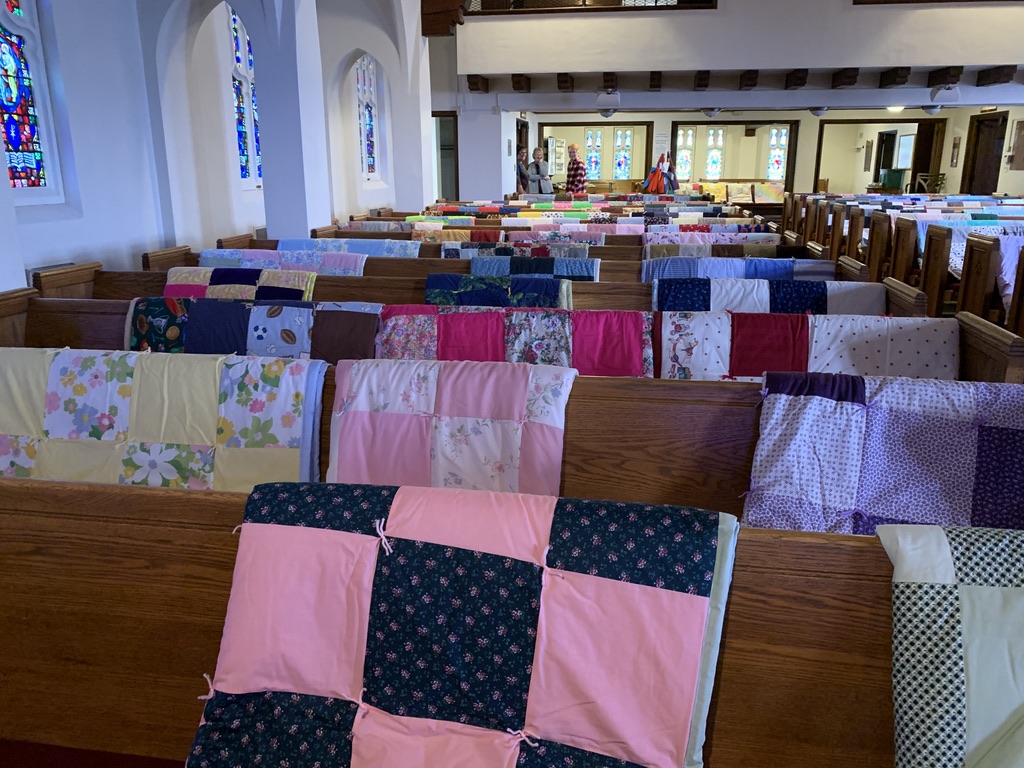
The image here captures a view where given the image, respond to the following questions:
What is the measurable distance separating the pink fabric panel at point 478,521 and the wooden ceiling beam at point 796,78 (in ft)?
32.5

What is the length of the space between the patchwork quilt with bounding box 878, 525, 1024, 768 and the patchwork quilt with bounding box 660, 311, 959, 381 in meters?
1.51

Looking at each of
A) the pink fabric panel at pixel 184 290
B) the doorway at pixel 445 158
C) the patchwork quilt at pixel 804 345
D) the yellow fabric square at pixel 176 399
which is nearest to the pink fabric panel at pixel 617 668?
the yellow fabric square at pixel 176 399

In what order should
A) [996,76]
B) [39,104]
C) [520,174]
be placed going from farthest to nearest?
[520,174]
[996,76]
[39,104]

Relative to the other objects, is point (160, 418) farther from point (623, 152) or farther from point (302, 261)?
point (623, 152)

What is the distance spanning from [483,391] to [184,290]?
216 centimetres

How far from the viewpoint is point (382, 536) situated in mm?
1179

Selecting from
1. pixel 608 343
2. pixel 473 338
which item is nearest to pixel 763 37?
pixel 608 343

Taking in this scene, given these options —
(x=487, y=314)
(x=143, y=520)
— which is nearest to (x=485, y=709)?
(x=143, y=520)

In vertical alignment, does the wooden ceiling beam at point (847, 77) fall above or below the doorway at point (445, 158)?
above

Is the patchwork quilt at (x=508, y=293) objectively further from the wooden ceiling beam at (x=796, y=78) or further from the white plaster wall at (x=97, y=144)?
the wooden ceiling beam at (x=796, y=78)

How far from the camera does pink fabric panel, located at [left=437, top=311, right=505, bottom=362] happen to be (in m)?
2.72

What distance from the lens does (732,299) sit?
3.13m

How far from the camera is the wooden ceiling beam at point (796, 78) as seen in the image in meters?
9.56

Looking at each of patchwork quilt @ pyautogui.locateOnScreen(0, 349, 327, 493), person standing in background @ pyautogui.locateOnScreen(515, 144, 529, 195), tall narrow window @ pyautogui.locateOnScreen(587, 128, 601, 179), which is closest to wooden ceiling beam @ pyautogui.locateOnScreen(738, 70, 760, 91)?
Result: person standing in background @ pyautogui.locateOnScreen(515, 144, 529, 195)
